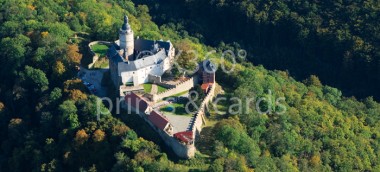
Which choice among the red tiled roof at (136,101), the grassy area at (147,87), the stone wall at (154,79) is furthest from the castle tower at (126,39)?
the red tiled roof at (136,101)

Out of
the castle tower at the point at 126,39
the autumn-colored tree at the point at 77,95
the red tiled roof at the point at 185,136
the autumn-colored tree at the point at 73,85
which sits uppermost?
the castle tower at the point at 126,39

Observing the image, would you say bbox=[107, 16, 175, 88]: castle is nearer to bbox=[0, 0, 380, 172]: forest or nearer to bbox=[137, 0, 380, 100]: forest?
bbox=[0, 0, 380, 172]: forest

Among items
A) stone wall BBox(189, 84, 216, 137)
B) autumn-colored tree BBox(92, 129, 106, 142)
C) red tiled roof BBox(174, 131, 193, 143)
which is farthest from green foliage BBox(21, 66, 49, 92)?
red tiled roof BBox(174, 131, 193, 143)

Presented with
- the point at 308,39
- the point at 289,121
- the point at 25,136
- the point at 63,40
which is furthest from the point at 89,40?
the point at 308,39

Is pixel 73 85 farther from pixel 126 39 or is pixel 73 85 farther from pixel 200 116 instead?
pixel 200 116

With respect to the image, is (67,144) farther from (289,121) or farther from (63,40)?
(289,121)

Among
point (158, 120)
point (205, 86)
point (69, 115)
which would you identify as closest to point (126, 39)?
point (205, 86)

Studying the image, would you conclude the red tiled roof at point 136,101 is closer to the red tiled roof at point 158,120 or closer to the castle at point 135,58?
the red tiled roof at point 158,120
